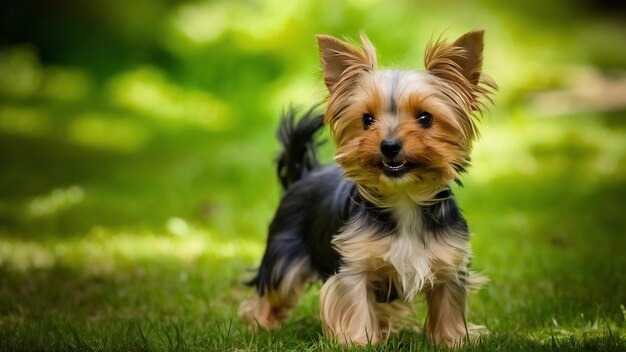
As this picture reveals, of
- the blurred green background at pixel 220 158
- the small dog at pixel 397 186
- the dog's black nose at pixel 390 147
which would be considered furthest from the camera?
the blurred green background at pixel 220 158

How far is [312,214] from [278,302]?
578mm

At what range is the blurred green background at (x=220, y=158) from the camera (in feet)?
18.0

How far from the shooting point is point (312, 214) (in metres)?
4.86

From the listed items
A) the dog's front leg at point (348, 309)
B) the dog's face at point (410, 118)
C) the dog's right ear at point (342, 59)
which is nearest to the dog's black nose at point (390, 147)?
the dog's face at point (410, 118)

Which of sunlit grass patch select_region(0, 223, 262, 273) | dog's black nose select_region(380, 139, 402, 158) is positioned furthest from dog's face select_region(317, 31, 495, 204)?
sunlit grass patch select_region(0, 223, 262, 273)

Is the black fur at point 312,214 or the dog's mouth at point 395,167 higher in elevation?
the dog's mouth at point 395,167

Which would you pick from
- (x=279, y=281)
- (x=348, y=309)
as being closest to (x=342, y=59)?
(x=348, y=309)

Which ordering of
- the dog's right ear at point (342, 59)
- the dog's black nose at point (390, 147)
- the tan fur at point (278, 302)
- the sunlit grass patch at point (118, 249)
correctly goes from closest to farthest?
the dog's black nose at point (390, 147)
the dog's right ear at point (342, 59)
the tan fur at point (278, 302)
the sunlit grass patch at point (118, 249)

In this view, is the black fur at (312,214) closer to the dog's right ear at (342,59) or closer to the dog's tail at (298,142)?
the dog's tail at (298,142)

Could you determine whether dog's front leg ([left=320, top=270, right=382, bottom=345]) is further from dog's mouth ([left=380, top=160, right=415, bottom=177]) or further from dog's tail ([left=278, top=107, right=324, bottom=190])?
dog's tail ([left=278, top=107, right=324, bottom=190])

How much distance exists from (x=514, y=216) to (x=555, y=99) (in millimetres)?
6126

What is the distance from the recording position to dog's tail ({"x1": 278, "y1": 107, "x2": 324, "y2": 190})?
17.2ft

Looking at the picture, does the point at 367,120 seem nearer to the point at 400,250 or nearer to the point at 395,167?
the point at 395,167

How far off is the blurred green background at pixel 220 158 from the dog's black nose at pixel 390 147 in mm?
884
